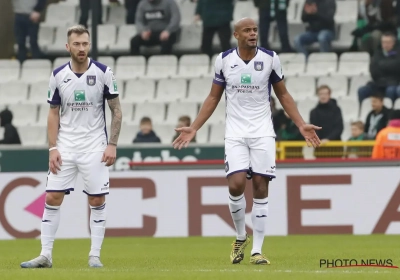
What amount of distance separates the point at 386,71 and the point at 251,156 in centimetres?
920

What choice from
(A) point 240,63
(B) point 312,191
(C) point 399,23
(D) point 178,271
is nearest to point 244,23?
(A) point 240,63

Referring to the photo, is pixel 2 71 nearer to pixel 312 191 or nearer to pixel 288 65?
pixel 288 65

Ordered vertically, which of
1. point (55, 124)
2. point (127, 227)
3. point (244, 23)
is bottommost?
point (127, 227)

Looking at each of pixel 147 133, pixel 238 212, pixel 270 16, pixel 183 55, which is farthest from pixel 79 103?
pixel 183 55

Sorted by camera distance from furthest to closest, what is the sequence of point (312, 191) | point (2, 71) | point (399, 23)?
point (2, 71)
point (399, 23)
point (312, 191)

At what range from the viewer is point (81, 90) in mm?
9719

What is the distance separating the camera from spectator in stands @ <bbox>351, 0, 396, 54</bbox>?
19.7 meters

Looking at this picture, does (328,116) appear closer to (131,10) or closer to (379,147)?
(379,147)

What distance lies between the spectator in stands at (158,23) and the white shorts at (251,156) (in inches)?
421

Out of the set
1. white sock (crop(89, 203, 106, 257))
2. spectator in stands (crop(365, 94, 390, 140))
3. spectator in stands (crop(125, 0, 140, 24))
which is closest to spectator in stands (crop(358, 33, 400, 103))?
spectator in stands (crop(365, 94, 390, 140))

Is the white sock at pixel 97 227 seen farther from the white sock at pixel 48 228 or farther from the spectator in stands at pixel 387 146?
the spectator in stands at pixel 387 146

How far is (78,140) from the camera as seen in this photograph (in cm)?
978

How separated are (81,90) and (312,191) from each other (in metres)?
6.36

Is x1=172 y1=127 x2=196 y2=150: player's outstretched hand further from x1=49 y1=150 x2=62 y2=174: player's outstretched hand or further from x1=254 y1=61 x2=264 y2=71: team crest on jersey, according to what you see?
x1=49 y1=150 x2=62 y2=174: player's outstretched hand
